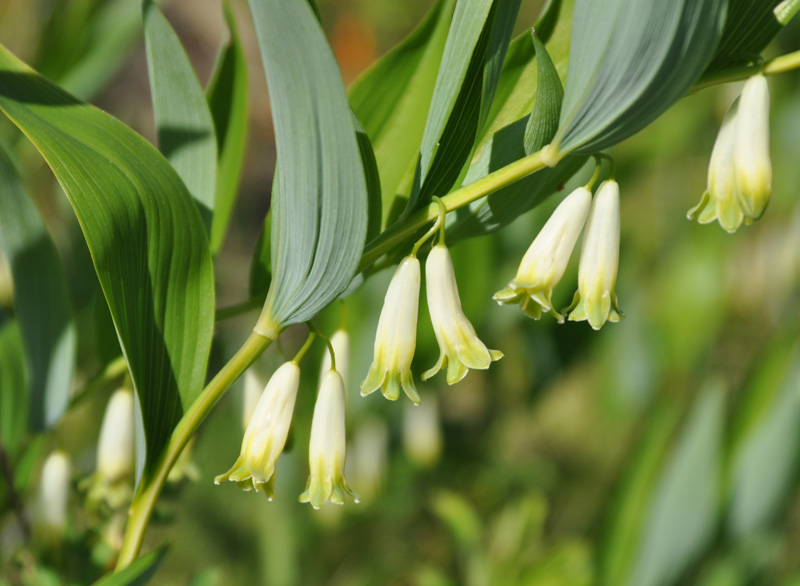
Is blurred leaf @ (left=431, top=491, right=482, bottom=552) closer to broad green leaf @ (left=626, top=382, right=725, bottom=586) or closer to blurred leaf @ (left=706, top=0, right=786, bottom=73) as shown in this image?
broad green leaf @ (left=626, top=382, right=725, bottom=586)

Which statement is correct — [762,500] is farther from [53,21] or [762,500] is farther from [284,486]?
[53,21]

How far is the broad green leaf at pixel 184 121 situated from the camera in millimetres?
427

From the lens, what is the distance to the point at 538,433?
79.7 inches

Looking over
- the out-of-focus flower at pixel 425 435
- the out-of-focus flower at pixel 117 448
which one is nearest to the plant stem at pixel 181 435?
the out-of-focus flower at pixel 117 448

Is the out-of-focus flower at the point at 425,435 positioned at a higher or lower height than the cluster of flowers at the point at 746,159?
lower

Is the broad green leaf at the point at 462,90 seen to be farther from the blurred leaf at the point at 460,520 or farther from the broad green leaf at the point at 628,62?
the blurred leaf at the point at 460,520

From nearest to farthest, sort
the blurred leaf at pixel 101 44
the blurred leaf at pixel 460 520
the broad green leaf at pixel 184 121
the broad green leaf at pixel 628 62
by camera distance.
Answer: the broad green leaf at pixel 628 62 → the broad green leaf at pixel 184 121 → the blurred leaf at pixel 101 44 → the blurred leaf at pixel 460 520

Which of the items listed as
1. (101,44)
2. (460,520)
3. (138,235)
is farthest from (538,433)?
(138,235)

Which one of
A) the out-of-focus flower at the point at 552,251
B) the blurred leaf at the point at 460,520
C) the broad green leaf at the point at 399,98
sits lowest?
the blurred leaf at the point at 460,520

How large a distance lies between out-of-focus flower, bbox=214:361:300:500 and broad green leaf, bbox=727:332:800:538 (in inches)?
31.6

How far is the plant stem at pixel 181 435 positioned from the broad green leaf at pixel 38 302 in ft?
0.54

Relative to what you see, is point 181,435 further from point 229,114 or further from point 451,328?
point 229,114

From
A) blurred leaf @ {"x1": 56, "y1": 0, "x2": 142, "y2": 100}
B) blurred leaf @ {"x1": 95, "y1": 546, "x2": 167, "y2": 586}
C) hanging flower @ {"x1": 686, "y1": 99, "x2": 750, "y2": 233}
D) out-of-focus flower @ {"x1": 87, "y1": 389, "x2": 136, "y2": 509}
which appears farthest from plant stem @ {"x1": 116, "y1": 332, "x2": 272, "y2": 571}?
blurred leaf @ {"x1": 56, "y1": 0, "x2": 142, "y2": 100}

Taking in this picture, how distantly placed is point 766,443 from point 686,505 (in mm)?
149
